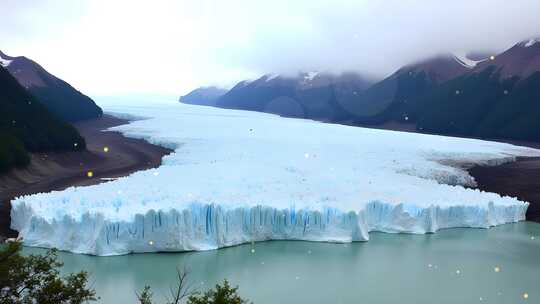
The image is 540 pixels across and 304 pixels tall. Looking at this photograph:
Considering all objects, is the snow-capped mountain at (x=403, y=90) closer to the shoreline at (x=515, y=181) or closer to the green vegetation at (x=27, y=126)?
the shoreline at (x=515, y=181)

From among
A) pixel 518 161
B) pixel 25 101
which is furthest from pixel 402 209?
pixel 25 101

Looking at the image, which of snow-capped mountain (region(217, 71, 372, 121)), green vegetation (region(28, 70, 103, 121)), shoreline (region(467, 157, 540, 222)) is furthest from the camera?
snow-capped mountain (region(217, 71, 372, 121))

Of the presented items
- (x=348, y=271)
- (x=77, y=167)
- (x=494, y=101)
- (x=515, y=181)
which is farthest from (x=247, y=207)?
(x=494, y=101)

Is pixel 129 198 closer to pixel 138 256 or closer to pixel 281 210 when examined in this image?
pixel 138 256

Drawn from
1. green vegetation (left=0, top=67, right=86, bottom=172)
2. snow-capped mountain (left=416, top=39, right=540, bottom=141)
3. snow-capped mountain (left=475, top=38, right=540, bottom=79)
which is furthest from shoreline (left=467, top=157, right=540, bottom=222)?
snow-capped mountain (left=475, top=38, right=540, bottom=79)

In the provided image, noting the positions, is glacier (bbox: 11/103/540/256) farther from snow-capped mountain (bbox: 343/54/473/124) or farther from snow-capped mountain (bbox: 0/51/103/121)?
snow-capped mountain (bbox: 343/54/473/124)
